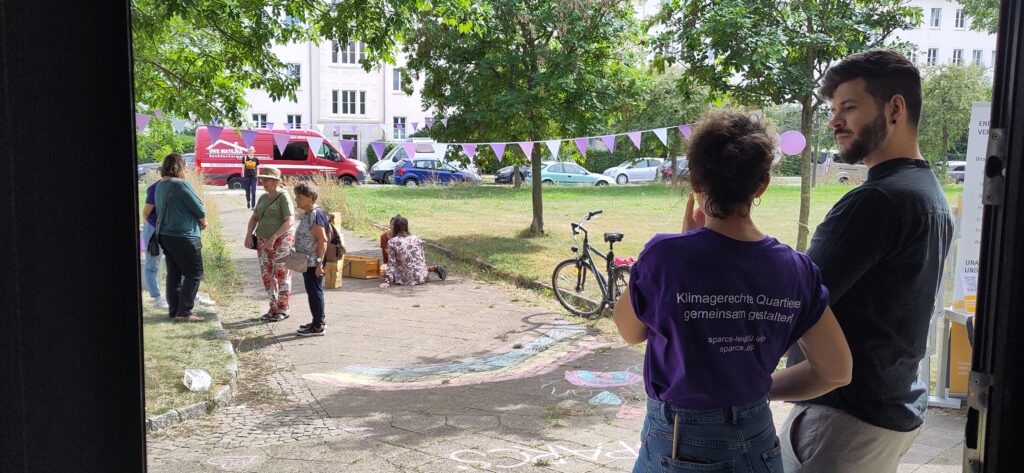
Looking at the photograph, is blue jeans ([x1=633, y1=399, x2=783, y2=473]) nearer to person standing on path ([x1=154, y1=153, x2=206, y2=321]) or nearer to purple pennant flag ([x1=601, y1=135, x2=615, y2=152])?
person standing on path ([x1=154, y1=153, x2=206, y2=321])

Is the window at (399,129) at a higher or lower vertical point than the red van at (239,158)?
higher

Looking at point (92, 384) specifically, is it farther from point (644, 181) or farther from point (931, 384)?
point (644, 181)

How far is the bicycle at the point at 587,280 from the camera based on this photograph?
830 cm

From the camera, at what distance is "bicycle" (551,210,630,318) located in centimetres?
830

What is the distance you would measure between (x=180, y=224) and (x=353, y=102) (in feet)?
84.9

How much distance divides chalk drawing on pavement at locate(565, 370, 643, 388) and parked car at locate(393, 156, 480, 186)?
23.6 metres

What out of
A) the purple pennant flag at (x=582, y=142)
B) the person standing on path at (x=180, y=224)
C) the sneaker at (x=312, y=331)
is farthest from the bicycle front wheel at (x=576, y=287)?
the person standing on path at (x=180, y=224)

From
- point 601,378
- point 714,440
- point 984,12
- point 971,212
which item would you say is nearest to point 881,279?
point 714,440

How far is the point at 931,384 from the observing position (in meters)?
5.79

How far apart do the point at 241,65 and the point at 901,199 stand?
7791 mm

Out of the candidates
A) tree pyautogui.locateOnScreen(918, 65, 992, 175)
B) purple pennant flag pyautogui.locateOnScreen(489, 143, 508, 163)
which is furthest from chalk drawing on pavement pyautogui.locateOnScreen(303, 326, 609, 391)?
tree pyautogui.locateOnScreen(918, 65, 992, 175)

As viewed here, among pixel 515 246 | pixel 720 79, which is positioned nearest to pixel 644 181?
pixel 515 246

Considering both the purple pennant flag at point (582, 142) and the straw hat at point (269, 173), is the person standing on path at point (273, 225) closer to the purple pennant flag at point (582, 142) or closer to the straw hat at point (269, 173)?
the straw hat at point (269, 173)

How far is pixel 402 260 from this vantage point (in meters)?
10.7
